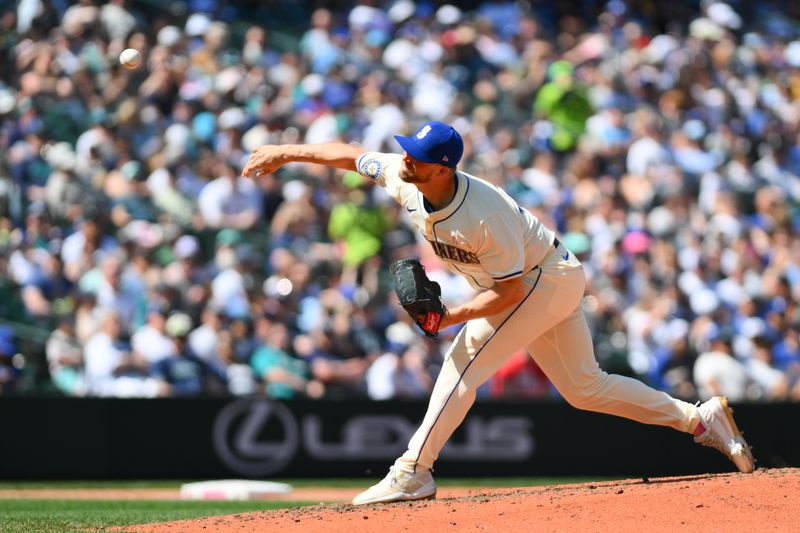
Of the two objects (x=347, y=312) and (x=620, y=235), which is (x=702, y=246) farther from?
(x=347, y=312)

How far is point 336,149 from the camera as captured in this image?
6.72m

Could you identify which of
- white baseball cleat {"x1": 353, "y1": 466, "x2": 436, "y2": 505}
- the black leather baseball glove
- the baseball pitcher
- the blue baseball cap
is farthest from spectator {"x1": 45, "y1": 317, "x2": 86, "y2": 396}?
the blue baseball cap

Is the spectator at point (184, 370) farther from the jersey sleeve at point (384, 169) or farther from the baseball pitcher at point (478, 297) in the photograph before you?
the jersey sleeve at point (384, 169)

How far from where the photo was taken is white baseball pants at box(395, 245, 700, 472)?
657cm

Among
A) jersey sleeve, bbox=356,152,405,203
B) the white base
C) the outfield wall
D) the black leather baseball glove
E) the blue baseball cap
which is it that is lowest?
the outfield wall

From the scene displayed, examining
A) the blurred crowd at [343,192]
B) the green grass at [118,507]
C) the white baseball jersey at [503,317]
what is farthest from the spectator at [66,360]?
the white baseball jersey at [503,317]

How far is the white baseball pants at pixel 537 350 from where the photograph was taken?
6566 mm

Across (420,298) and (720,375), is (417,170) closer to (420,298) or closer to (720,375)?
(420,298)

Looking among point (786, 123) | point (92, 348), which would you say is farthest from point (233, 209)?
point (786, 123)

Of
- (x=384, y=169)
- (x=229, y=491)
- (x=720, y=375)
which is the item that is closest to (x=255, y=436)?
(x=229, y=491)

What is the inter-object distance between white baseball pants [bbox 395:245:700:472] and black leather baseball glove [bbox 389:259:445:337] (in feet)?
1.22

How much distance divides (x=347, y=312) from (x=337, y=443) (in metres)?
1.35

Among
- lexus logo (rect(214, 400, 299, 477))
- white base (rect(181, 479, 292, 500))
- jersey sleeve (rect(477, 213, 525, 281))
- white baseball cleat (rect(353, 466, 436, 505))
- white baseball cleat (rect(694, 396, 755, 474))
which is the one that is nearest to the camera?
jersey sleeve (rect(477, 213, 525, 281))

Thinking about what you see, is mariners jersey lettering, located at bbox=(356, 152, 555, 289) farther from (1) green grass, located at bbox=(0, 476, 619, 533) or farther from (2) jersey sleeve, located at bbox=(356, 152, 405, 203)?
(1) green grass, located at bbox=(0, 476, 619, 533)
